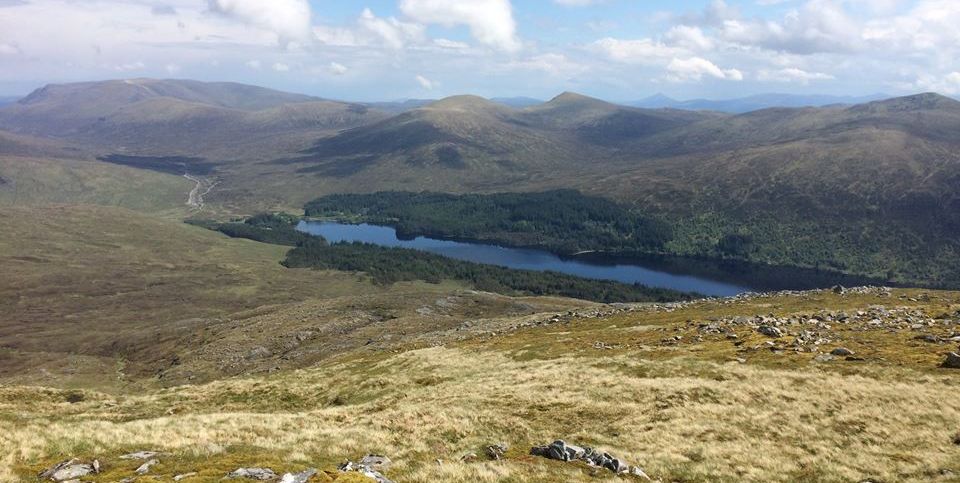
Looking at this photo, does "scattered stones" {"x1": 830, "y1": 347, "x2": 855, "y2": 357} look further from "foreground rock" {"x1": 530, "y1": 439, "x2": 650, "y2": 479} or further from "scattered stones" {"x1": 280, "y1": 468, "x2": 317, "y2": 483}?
"scattered stones" {"x1": 280, "y1": 468, "x2": 317, "y2": 483}

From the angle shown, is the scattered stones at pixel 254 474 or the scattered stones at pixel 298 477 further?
the scattered stones at pixel 254 474

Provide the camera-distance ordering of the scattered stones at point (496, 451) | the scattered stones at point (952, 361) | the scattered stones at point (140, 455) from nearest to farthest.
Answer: the scattered stones at point (140, 455)
the scattered stones at point (496, 451)
the scattered stones at point (952, 361)

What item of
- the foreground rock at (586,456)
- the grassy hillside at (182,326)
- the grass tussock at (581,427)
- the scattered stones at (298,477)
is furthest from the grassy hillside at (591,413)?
the grassy hillside at (182,326)

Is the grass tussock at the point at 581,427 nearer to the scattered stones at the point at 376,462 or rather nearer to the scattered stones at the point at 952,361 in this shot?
the scattered stones at the point at 376,462

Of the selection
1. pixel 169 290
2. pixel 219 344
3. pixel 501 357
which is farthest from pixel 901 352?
pixel 169 290

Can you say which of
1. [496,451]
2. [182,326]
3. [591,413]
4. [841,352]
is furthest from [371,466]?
[182,326]

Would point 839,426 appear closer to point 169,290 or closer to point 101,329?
point 101,329
